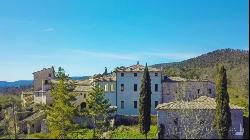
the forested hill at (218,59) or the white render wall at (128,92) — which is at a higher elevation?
the forested hill at (218,59)

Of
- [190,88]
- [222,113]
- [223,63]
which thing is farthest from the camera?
[223,63]

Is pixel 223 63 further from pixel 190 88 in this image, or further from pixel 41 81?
pixel 190 88

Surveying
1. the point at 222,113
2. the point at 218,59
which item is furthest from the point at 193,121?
the point at 218,59

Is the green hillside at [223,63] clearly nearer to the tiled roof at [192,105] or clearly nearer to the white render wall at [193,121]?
the tiled roof at [192,105]

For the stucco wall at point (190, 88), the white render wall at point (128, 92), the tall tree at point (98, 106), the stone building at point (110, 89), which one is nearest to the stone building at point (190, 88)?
the stucco wall at point (190, 88)

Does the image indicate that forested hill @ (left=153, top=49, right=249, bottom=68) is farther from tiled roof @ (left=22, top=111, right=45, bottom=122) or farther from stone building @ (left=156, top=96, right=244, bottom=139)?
stone building @ (left=156, top=96, right=244, bottom=139)

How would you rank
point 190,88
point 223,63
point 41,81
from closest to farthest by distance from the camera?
point 190,88 → point 41,81 → point 223,63

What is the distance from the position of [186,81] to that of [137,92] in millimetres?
7034

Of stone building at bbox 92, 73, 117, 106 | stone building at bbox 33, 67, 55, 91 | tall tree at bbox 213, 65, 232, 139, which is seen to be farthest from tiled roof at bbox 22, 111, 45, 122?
tall tree at bbox 213, 65, 232, 139

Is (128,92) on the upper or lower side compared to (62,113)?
upper

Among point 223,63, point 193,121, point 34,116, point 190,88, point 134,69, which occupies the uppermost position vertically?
point 223,63

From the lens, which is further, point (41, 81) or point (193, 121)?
point (41, 81)

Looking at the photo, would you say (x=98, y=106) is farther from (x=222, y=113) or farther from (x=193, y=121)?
(x=222, y=113)

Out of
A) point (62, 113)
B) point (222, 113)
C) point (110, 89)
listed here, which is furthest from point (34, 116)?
point (222, 113)
